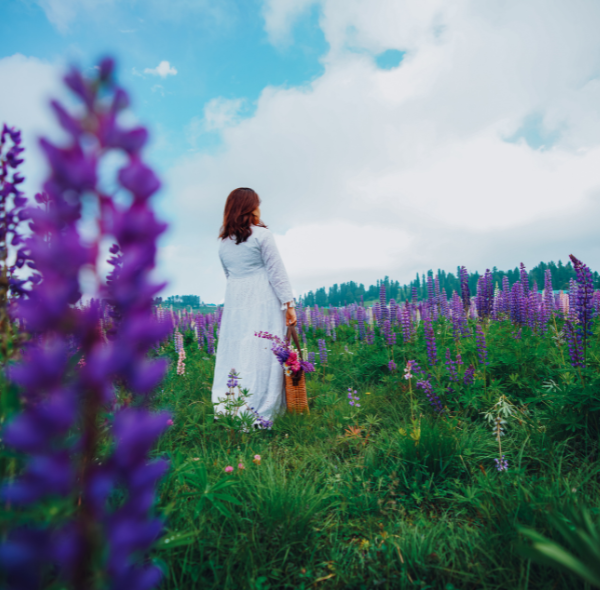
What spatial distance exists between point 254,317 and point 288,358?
736mm

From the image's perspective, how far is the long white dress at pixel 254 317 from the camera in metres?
4.72

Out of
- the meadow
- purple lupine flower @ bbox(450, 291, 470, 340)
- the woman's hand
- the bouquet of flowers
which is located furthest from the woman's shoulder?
purple lupine flower @ bbox(450, 291, 470, 340)

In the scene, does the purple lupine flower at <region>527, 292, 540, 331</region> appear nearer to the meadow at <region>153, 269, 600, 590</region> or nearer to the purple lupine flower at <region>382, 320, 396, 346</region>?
the meadow at <region>153, 269, 600, 590</region>

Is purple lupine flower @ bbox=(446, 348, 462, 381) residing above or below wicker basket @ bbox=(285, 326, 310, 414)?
above

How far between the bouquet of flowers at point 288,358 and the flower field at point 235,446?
4 cm

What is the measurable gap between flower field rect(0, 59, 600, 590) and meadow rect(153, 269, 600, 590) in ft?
0.05

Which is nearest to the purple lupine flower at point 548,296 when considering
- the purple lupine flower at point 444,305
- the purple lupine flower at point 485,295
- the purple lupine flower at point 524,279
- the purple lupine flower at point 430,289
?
the purple lupine flower at point 524,279

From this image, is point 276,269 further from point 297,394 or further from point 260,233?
point 297,394

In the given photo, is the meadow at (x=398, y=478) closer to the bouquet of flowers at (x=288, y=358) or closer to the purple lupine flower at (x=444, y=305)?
the bouquet of flowers at (x=288, y=358)

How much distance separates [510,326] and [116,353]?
6.27 m

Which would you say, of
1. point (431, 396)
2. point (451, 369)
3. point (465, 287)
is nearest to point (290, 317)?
point (431, 396)

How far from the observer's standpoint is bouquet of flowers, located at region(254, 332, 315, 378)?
439 cm

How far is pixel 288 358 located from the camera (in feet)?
14.6

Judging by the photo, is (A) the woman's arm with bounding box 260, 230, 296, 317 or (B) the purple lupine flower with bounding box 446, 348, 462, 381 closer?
(B) the purple lupine flower with bounding box 446, 348, 462, 381
